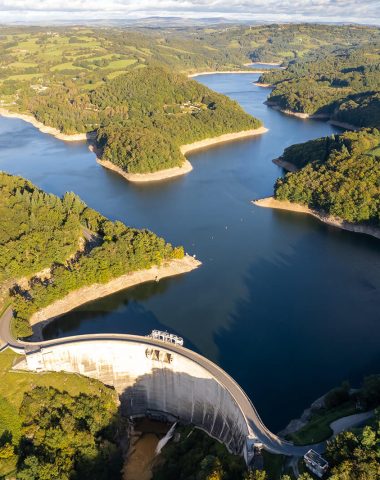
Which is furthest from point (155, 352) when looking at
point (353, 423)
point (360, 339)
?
point (360, 339)

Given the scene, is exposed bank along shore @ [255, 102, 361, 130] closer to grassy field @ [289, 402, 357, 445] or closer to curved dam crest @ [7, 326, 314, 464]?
grassy field @ [289, 402, 357, 445]

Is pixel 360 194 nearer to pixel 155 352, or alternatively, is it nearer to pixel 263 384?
pixel 263 384

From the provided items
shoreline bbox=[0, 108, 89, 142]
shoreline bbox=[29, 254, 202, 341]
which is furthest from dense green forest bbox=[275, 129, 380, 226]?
shoreline bbox=[0, 108, 89, 142]

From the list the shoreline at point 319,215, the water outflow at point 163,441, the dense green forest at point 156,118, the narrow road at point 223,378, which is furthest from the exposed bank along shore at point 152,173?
the water outflow at point 163,441

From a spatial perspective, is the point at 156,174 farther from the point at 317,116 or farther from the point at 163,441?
the point at 317,116

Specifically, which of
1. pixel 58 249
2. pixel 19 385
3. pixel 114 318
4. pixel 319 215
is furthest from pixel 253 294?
pixel 19 385

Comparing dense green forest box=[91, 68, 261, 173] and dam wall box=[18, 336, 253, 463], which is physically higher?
dense green forest box=[91, 68, 261, 173]

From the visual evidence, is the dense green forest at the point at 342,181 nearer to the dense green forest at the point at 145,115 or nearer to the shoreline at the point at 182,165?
the shoreline at the point at 182,165

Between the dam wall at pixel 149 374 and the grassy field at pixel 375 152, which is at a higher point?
the grassy field at pixel 375 152
